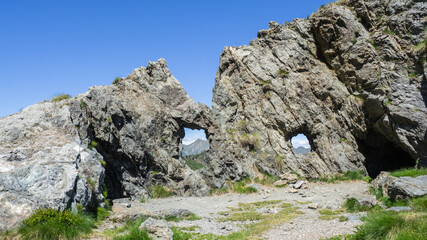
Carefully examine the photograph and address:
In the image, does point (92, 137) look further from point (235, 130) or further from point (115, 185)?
point (235, 130)

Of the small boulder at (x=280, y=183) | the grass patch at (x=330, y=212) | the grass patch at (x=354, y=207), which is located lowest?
the grass patch at (x=330, y=212)

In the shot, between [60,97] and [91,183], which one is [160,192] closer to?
[91,183]

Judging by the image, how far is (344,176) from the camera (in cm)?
3175

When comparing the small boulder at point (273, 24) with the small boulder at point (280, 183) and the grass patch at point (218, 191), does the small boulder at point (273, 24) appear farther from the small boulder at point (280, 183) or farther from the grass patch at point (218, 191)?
the grass patch at point (218, 191)

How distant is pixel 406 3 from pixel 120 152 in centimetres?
3550

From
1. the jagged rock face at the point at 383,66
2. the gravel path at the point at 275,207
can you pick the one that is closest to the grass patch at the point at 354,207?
the gravel path at the point at 275,207

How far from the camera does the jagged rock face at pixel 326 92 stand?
29.9 metres

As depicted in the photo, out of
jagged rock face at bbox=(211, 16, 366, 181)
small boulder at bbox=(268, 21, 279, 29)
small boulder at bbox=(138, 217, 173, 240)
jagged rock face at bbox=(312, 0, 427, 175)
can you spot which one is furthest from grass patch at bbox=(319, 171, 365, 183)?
small boulder at bbox=(138, 217, 173, 240)

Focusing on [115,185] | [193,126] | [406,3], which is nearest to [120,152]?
[115,185]

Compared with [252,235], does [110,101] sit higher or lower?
higher

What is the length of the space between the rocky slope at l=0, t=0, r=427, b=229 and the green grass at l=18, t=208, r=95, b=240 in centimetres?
922

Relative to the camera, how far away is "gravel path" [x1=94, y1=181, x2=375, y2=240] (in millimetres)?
14086

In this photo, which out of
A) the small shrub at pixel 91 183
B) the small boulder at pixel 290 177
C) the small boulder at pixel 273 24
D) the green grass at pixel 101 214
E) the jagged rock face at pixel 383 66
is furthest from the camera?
the small boulder at pixel 273 24

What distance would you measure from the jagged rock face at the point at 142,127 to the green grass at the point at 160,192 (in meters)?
0.73
